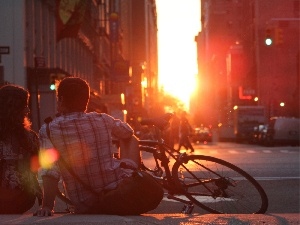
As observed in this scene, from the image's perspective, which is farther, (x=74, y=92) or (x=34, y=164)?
(x=34, y=164)

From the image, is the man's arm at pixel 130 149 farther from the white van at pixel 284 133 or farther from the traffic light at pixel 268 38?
the white van at pixel 284 133

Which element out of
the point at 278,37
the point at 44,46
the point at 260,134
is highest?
the point at 278,37

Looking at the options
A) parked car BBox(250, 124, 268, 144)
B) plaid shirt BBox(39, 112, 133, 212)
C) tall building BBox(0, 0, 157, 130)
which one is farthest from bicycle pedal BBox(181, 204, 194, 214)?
parked car BBox(250, 124, 268, 144)

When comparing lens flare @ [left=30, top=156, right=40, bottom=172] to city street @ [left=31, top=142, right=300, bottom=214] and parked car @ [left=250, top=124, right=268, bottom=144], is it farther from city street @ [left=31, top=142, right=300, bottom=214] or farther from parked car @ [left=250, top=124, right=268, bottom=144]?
parked car @ [left=250, top=124, right=268, bottom=144]

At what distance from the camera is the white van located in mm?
49750

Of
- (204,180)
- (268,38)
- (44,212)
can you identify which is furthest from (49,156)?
(268,38)

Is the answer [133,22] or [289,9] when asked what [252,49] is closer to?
[289,9]

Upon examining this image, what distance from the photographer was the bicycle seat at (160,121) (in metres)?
8.91

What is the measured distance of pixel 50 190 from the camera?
7.42 metres

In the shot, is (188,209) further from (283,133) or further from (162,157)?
(283,133)

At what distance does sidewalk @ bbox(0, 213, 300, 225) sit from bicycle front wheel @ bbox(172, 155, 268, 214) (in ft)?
4.47

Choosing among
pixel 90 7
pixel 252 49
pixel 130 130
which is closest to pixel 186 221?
pixel 130 130

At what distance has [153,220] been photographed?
22.8 ft

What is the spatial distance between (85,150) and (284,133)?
4329 cm
